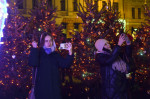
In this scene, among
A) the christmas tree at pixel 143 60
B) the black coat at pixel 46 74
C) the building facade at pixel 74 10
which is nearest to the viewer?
the black coat at pixel 46 74

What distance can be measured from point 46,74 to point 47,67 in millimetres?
114

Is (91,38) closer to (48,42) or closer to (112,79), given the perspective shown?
(112,79)

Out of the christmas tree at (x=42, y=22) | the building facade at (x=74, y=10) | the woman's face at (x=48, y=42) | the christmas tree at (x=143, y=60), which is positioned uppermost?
the building facade at (x=74, y=10)

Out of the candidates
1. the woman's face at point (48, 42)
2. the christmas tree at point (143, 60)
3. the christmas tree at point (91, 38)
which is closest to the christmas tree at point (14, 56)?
the christmas tree at point (91, 38)

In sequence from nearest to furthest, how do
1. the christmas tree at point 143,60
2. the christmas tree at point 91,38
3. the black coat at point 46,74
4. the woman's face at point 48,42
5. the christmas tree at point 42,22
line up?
the black coat at point 46,74 < the woman's face at point 48,42 < the christmas tree at point 91,38 < the christmas tree at point 143,60 < the christmas tree at point 42,22

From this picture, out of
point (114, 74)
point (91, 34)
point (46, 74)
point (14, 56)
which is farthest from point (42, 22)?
point (46, 74)

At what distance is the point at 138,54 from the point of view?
380 inches

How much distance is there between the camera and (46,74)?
3.86 metres

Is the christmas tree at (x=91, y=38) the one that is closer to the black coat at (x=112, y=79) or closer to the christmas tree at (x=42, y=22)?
the christmas tree at (x=42, y=22)

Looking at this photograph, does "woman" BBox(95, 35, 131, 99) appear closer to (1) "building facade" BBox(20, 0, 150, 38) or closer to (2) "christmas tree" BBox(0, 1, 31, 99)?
(2) "christmas tree" BBox(0, 1, 31, 99)

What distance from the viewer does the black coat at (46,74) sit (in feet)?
12.6

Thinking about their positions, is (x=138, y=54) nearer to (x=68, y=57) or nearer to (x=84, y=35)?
(x=84, y=35)

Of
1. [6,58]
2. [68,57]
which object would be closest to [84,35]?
[6,58]

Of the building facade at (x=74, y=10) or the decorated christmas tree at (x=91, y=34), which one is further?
the building facade at (x=74, y=10)
